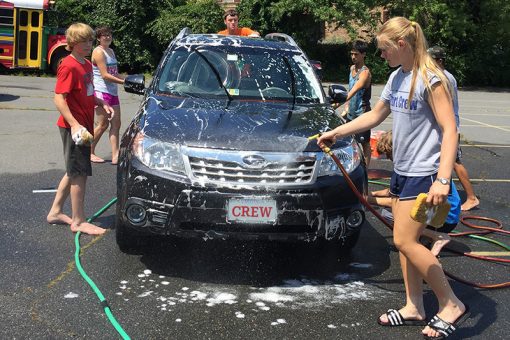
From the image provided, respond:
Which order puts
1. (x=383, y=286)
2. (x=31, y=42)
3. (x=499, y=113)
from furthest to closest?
(x=31, y=42)
(x=499, y=113)
(x=383, y=286)

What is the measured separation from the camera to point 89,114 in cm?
525

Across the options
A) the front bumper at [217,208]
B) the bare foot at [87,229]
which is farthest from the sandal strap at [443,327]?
the bare foot at [87,229]

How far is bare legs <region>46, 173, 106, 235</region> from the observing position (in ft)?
17.0

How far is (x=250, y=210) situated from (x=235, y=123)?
766 millimetres

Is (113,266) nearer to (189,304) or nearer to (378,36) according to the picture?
(189,304)

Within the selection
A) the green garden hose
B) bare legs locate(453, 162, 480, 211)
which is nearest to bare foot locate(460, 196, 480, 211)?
bare legs locate(453, 162, 480, 211)

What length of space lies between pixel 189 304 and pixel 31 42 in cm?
1869

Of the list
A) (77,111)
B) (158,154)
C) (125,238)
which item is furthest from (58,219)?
(158,154)

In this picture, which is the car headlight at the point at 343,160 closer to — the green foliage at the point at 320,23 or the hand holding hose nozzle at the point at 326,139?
the hand holding hose nozzle at the point at 326,139

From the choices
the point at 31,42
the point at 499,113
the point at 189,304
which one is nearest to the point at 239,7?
the point at 31,42

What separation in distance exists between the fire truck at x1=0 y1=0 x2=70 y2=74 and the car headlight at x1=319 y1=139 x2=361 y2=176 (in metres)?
16.6

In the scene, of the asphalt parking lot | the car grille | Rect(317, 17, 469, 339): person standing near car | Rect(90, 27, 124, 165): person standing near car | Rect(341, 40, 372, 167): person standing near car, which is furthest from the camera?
Rect(90, 27, 124, 165): person standing near car

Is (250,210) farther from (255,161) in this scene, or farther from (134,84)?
(134,84)

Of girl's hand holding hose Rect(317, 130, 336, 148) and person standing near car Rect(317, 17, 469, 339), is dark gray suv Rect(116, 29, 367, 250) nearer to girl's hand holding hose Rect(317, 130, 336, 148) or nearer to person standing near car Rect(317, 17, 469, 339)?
girl's hand holding hose Rect(317, 130, 336, 148)
